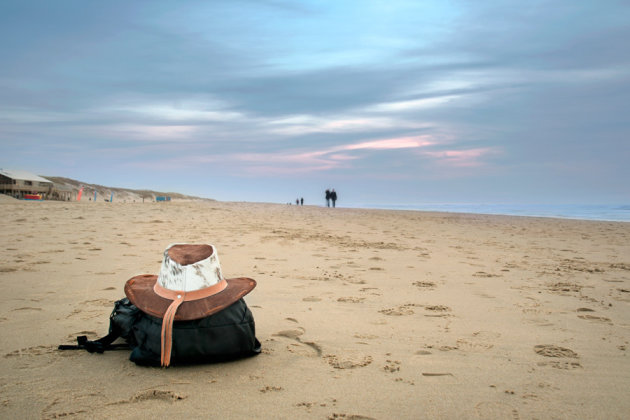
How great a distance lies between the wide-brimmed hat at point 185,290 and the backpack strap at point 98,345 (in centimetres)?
42

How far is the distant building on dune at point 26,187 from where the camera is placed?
31.5 metres

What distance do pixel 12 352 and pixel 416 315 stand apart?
3476mm

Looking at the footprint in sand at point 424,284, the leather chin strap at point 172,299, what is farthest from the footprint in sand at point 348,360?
the footprint in sand at point 424,284

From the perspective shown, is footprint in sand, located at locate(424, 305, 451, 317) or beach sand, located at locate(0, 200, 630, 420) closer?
beach sand, located at locate(0, 200, 630, 420)

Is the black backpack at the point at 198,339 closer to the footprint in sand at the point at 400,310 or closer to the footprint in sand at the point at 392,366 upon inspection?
the footprint in sand at the point at 392,366

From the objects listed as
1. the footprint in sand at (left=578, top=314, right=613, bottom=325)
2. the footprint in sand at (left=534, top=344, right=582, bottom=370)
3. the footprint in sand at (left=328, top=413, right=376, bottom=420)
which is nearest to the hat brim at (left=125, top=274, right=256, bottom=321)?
the footprint in sand at (left=328, top=413, right=376, bottom=420)

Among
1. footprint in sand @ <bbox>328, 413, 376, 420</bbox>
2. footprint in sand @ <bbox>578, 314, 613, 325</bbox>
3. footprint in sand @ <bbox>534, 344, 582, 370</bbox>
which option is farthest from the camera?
footprint in sand @ <bbox>578, 314, 613, 325</bbox>

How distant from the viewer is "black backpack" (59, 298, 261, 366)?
2.78 meters

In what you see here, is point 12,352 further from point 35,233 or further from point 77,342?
point 35,233

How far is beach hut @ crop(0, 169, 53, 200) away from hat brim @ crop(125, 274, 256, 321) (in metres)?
33.9

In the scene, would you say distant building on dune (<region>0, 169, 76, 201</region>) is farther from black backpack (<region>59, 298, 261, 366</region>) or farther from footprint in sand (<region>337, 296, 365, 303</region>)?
black backpack (<region>59, 298, 261, 366</region>)

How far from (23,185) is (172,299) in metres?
36.7

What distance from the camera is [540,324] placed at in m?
3.97

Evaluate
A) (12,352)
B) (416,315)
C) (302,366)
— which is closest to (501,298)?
(416,315)
